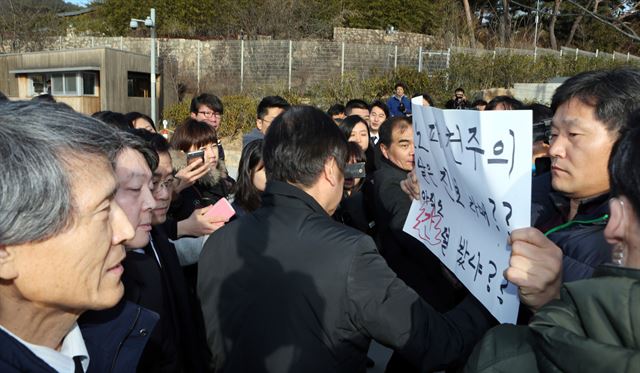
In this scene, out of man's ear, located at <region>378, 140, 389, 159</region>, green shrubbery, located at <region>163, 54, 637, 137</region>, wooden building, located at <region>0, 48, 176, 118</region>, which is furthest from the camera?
wooden building, located at <region>0, 48, 176, 118</region>

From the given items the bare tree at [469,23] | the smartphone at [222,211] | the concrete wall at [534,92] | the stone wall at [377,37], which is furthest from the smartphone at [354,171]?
the stone wall at [377,37]

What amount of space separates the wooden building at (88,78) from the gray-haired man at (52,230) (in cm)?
2178

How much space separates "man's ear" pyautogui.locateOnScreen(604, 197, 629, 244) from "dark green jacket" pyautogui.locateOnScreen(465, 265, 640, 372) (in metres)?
0.13

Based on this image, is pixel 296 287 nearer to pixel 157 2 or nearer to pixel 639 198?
pixel 639 198

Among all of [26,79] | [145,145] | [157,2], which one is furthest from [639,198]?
[157,2]

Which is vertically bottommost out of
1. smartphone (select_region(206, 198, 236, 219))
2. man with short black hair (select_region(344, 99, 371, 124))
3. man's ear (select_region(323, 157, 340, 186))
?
smartphone (select_region(206, 198, 236, 219))

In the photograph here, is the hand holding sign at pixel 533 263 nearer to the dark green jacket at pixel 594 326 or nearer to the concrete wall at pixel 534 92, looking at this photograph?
the dark green jacket at pixel 594 326

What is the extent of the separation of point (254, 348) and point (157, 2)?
33.1m

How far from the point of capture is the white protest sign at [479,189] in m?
1.40

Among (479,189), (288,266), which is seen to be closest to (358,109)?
(288,266)

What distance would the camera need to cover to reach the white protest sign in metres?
1.40

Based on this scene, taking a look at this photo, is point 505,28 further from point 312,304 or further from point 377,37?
point 312,304

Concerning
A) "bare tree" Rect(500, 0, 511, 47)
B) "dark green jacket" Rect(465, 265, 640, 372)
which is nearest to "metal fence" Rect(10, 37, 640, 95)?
"bare tree" Rect(500, 0, 511, 47)

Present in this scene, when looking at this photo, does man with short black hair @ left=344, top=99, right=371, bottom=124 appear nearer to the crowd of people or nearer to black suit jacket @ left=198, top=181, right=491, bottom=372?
the crowd of people
